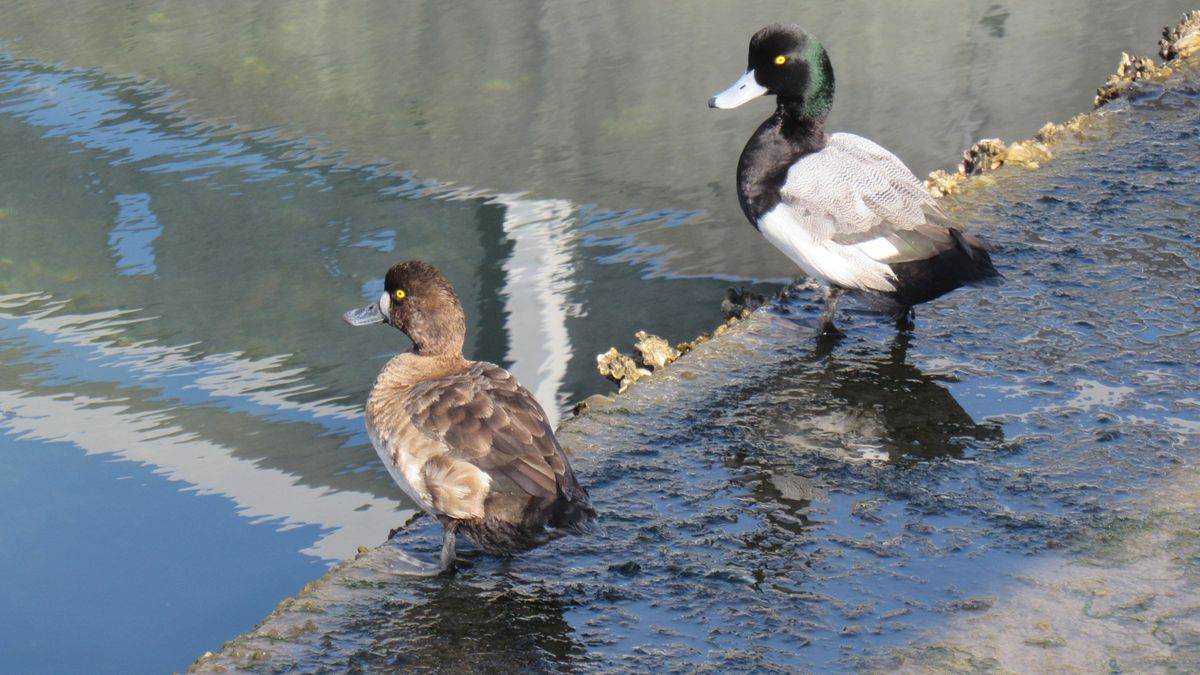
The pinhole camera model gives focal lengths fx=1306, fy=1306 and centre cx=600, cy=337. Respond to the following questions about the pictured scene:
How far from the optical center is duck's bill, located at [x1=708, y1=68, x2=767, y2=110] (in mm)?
5324

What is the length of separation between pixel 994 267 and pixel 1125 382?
2.52ft

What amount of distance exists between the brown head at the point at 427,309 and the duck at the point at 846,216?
4.60ft

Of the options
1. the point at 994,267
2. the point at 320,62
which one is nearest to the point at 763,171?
the point at 994,267

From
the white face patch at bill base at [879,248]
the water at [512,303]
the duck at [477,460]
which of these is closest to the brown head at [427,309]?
the duck at [477,460]

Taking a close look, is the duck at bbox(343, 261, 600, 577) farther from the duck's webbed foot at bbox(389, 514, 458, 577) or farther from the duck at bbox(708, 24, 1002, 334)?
the duck at bbox(708, 24, 1002, 334)

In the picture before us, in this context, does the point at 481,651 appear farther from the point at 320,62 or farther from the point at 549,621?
the point at 320,62

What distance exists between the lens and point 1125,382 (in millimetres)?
4125

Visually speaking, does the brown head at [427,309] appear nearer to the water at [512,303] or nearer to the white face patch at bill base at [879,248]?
the water at [512,303]

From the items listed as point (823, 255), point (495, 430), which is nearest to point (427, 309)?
point (495, 430)

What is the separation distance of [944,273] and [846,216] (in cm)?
40

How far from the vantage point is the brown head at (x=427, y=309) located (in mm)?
3854

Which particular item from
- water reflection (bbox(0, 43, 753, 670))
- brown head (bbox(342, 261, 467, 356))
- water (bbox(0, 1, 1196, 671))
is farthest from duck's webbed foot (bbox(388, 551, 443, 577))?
water reflection (bbox(0, 43, 753, 670))

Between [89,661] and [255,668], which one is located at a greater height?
[255,668]

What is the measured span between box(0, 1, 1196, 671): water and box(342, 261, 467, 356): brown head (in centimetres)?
61
